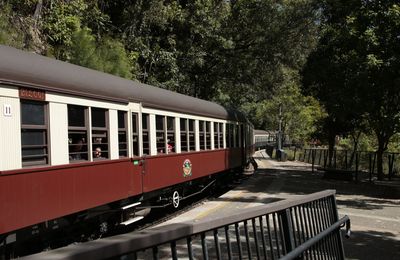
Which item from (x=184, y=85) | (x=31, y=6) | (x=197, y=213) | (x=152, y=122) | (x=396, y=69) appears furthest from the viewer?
(x=184, y=85)

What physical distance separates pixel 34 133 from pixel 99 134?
193 cm

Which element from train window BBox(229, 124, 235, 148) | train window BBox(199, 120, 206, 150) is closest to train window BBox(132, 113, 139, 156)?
train window BBox(199, 120, 206, 150)

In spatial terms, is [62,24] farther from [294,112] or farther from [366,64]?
[294,112]

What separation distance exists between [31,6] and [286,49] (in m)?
16.2

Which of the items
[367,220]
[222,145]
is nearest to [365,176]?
[222,145]

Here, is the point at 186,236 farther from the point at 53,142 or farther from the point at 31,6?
the point at 31,6

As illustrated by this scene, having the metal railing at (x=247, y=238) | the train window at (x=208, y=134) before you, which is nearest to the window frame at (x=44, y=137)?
the metal railing at (x=247, y=238)

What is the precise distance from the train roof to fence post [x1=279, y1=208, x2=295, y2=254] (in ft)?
12.5

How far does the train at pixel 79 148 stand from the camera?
6445 millimetres

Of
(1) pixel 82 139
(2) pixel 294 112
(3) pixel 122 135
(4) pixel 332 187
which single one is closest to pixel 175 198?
(3) pixel 122 135

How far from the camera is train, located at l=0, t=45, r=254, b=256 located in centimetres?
645

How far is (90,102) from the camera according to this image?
332 inches

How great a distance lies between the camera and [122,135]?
9758mm

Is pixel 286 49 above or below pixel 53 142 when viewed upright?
above
